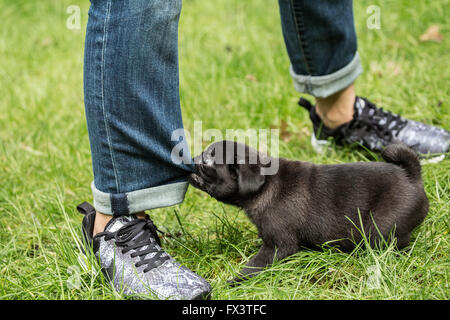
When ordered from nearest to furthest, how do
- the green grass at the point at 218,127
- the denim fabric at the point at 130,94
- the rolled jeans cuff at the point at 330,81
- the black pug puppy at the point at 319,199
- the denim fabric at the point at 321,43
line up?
the denim fabric at the point at 130,94 → the green grass at the point at 218,127 → the black pug puppy at the point at 319,199 → the denim fabric at the point at 321,43 → the rolled jeans cuff at the point at 330,81

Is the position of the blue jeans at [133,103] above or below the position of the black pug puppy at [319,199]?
above

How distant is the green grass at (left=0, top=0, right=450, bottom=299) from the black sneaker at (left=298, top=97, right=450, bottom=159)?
123 mm

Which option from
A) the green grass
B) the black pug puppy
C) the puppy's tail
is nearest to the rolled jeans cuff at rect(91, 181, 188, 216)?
the black pug puppy

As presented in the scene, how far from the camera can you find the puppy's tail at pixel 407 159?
7.41 feet

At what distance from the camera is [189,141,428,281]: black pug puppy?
7.14 feet

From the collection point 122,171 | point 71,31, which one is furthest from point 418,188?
point 71,31

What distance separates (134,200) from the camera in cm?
208

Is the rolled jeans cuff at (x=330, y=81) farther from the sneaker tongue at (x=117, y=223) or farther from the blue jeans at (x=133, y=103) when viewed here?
the sneaker tongue at (x=117, y=223)

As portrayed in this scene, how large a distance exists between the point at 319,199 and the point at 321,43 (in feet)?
3.40

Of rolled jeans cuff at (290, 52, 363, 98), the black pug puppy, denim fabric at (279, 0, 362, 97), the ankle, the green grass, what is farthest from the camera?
the ankle

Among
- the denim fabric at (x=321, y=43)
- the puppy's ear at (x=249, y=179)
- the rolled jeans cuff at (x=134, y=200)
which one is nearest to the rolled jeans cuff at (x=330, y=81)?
the denim fabric at (x=321, y=43)

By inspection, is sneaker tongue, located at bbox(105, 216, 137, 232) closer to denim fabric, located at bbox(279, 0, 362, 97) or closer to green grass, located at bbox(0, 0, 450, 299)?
green grass, located at bbox(0, 0, 450, 299)
